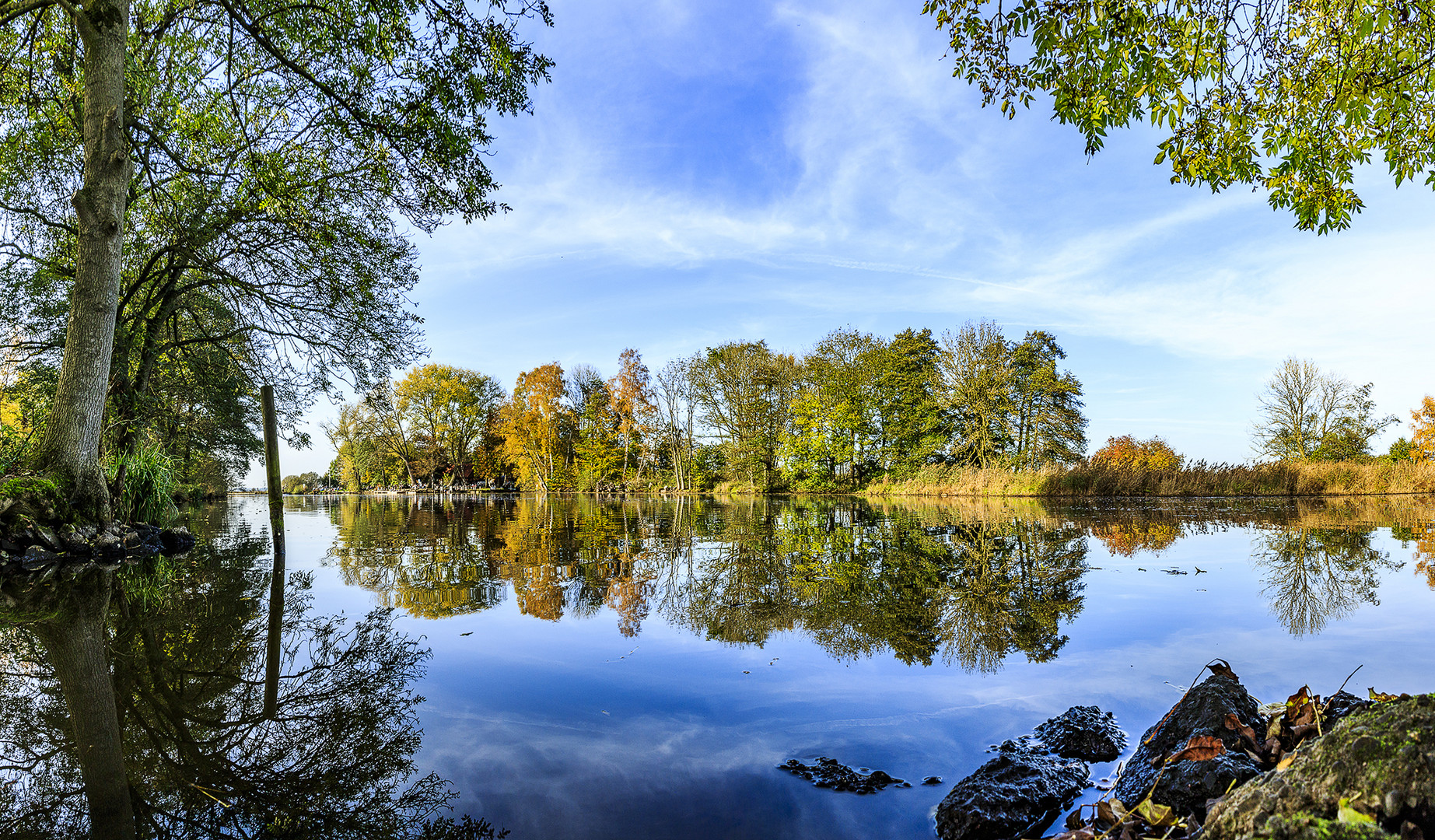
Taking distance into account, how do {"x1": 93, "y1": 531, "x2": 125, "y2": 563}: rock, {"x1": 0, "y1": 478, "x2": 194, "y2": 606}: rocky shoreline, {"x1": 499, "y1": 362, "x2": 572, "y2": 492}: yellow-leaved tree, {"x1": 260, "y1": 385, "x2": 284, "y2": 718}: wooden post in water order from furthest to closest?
1. {"x1": 499, "y1": 362, "x2": 572, "y2": 492}: yellow-leaved tree
2. {"x1": 93, "y1": 531, "x2": 125, "y2": 563}: rock
3. {"x1": 0, "y1": 478, "x2": 194, "y2": 606}: rocky shoreline
4. {"x1": 260, "y1": 385, "x2": 284, "y2": 718}: wooden post in water

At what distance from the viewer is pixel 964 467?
31141 mm

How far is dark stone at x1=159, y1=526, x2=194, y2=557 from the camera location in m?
9.41

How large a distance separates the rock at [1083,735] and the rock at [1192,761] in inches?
4.2

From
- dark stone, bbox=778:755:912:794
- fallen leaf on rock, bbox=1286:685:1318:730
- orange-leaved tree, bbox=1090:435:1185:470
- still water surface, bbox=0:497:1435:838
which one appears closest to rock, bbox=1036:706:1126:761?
still water surface, bbox=0:497:1435:838

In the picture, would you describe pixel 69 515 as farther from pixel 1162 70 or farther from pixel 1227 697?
pixel 1162 70

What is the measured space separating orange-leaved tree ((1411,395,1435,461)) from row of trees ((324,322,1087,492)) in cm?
1921

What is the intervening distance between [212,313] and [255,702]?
44.2 feet

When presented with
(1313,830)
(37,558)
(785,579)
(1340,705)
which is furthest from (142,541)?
(1340,705)

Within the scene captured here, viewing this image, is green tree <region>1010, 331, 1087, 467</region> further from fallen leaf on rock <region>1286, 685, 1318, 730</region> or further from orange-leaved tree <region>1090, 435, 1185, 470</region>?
fallen leaf on rock <region>1286, 685, 1318, 730</region>

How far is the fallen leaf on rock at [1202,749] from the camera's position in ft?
6.23

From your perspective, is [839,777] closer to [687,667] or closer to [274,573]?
[687,667]

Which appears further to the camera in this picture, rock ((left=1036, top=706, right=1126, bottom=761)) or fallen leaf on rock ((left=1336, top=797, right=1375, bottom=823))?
rock ((left=1036, top=706, right=1126, bottom=761))

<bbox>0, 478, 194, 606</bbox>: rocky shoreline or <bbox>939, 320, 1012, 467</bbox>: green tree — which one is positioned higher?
<bbox>939, 320, 1012, 467</bbox>: green tree

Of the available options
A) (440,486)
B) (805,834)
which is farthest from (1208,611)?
(440,486)
